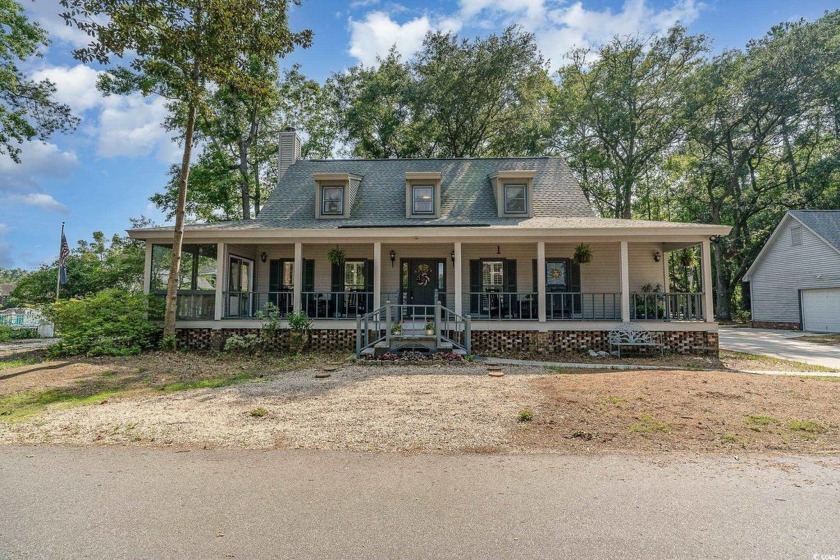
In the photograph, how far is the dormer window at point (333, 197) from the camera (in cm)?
1435

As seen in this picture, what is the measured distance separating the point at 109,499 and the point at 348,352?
804 centimetres

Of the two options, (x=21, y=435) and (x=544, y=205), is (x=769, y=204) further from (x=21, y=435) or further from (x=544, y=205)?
(x=21, y=435)

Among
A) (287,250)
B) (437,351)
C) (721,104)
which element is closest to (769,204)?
(721,104)

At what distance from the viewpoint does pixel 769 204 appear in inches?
1043

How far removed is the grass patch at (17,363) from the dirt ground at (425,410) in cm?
49

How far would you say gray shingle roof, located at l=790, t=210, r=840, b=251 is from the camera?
19.8 m

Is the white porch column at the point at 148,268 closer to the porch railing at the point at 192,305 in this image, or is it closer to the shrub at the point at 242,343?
the porch railing at the point at 192,305

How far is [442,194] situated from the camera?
1525 centimetres

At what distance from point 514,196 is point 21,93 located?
20.8 meters

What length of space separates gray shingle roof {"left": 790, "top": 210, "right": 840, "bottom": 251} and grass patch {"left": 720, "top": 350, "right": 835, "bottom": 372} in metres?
13.1

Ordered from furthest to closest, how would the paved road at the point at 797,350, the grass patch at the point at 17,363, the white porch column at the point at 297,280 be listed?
the white porch column at the point at 297,280 < the paved road at the point at 797,350 < the grass patch at the point at 17,363

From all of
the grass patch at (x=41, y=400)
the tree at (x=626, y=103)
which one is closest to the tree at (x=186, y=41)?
the grass patch at (x=41, y=400)

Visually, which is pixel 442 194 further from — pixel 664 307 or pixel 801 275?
pixel 801 275

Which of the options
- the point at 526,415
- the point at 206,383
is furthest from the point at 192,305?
the point at 526,415
